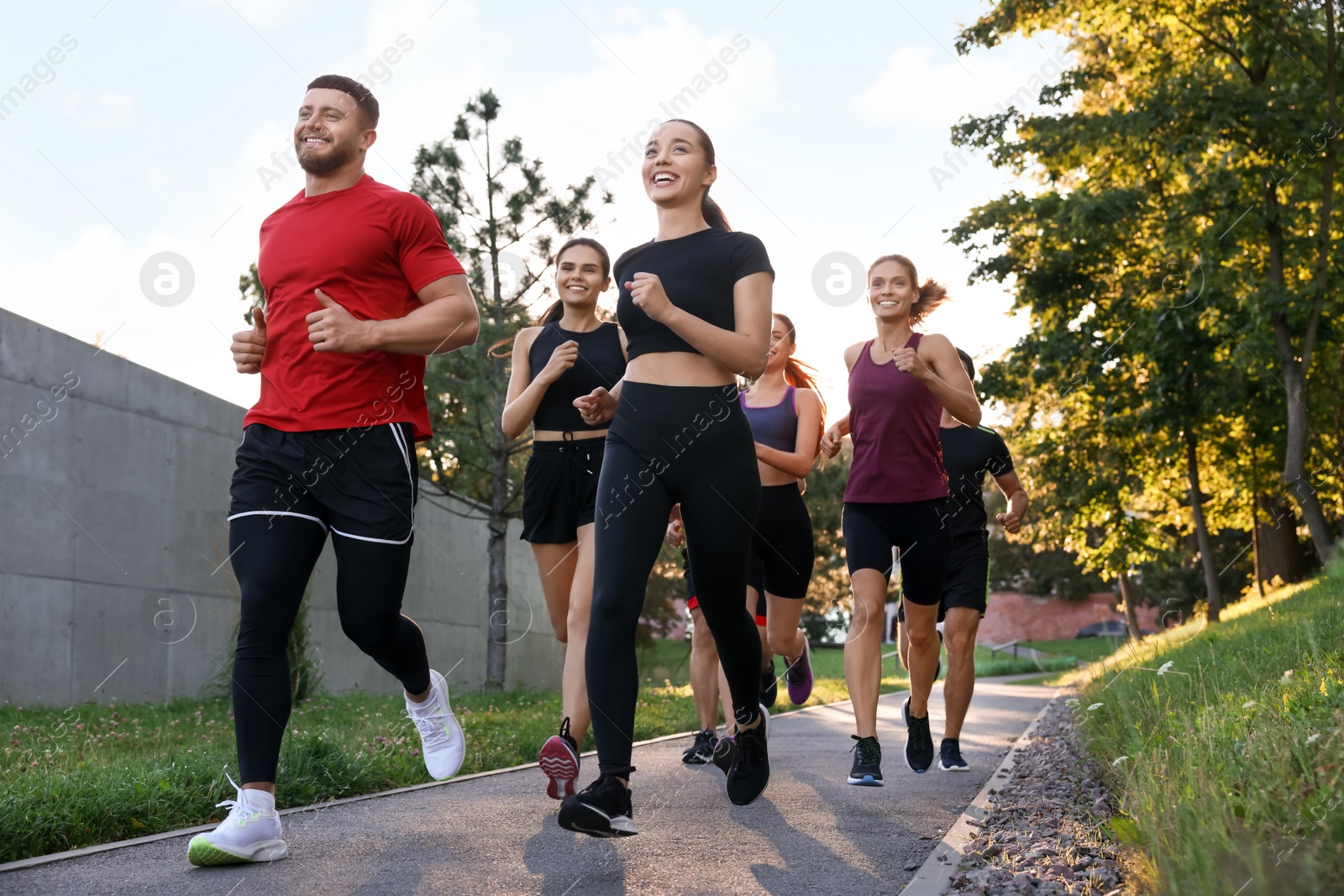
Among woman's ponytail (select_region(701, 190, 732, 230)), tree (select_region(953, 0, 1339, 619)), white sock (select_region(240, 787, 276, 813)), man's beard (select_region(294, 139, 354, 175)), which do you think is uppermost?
tree (select_region(953, 0, 1339, 619))

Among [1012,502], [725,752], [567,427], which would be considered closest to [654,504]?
[725,752]

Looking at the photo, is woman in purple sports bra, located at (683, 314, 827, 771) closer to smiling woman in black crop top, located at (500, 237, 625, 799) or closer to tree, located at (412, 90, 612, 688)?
smiling woman in black crop top, located at (500, 237, 625, 799)

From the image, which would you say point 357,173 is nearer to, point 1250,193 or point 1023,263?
point 1250,193

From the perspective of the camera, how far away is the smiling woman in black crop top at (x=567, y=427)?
17.0ft

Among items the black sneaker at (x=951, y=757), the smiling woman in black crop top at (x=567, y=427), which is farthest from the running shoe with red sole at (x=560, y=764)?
the black sneaker at (x=951, y=757)

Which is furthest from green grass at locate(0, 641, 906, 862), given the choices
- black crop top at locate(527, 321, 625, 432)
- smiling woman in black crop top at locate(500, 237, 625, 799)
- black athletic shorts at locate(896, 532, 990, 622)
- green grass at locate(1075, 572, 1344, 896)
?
green grass at locate(1075, 572, 1344, 896)

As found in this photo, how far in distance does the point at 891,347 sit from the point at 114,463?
776 cm

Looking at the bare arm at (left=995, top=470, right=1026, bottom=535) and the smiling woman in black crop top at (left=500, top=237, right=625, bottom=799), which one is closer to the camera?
the smiling woman in black crop top at (left=500, top=237, right=625, bottom=799)

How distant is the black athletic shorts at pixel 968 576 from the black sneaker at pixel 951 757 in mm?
685

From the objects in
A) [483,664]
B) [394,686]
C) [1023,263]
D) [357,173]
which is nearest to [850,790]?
[357,173]

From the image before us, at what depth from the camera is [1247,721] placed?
349 centimetres

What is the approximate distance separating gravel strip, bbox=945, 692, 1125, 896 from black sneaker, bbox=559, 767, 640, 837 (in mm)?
917

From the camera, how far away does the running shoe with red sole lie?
169 inches

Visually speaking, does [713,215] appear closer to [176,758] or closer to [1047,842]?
[1047,842]
